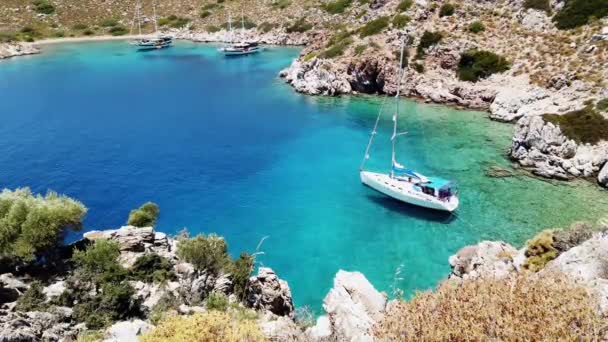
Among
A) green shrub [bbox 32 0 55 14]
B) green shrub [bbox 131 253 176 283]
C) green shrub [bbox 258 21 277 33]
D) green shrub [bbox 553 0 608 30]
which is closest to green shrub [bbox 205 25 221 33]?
green shrub [bbox 258 21 277 33]

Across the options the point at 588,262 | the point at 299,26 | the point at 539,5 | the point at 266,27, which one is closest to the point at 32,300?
the point at 588,262

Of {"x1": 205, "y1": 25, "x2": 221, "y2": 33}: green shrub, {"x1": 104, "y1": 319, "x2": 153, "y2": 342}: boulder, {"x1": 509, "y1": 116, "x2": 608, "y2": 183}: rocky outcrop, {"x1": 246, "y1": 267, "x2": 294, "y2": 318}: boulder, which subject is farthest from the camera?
{"x1": 205, "y1": 25, "x2": 221, "y2": 33}: green shrub

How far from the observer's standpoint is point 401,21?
80.9 metres

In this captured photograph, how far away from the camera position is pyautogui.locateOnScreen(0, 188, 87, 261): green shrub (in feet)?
91.3

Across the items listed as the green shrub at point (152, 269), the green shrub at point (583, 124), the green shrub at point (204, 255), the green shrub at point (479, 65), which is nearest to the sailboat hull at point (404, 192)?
the green shrub at point (583, 124)

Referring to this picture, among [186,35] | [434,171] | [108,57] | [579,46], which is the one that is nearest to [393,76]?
[579,46]

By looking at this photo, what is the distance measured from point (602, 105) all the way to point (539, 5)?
29.9m

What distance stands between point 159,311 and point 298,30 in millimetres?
112590

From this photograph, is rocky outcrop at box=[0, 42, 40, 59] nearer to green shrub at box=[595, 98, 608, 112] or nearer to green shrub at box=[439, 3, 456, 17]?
green shrub at box=[439, 3, 456, 17]

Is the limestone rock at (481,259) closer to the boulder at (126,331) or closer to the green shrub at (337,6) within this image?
the boulder at (126,331)

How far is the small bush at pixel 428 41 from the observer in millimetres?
75938

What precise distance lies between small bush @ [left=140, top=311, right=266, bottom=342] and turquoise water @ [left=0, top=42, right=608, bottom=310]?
15392mm

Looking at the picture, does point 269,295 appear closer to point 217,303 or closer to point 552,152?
point 217,303

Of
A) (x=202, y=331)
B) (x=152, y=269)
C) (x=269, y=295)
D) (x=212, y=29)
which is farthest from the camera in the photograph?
(x=212, y=29)
